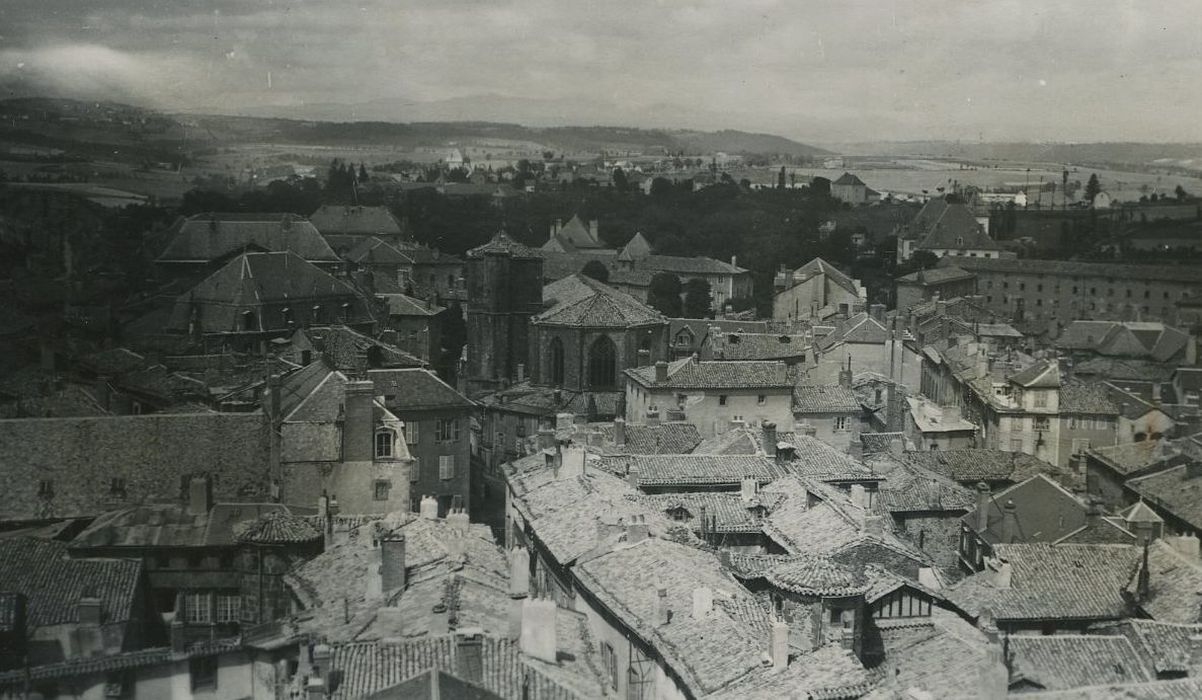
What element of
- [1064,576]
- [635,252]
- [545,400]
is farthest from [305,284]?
[635,252]

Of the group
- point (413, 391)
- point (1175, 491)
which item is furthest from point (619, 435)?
point (1175, 491)

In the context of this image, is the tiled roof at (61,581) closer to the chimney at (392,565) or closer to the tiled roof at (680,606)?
the chimney at (392,565)

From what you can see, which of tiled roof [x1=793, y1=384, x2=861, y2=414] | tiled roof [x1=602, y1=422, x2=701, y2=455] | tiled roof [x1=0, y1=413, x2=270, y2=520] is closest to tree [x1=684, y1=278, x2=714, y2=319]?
tiled roof [x1=793, y1=384, x2=861, y2=414]

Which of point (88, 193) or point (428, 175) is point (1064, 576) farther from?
point (428, 175)

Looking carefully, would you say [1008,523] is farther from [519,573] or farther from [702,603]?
[519,573]

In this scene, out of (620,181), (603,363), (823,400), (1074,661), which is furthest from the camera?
(620,181)
